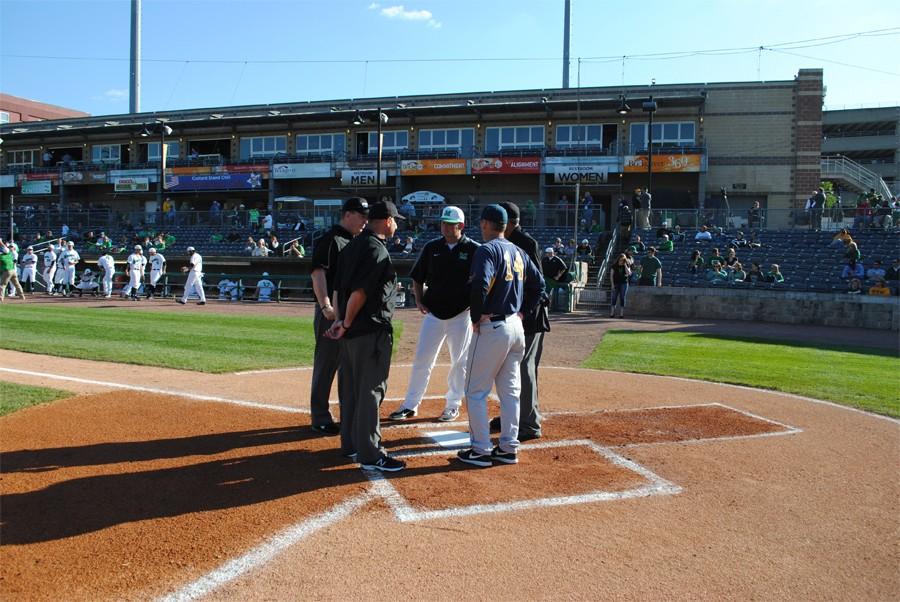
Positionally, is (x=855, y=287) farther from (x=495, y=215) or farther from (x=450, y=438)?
(x=495, y=215)

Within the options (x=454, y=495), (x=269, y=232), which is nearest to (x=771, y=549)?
(x=454, y=495)

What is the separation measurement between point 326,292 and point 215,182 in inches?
1594

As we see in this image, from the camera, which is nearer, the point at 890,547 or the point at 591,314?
the point at 890,547

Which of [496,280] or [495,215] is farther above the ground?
[495,215]

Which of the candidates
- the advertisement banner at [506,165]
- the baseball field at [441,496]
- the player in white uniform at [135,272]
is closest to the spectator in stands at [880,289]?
the baseball field at [441,496]

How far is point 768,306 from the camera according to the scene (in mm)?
19359

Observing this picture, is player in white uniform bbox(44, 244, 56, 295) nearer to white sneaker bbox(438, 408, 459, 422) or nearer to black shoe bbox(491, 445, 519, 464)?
white sneaker bbox(438, 408, 459, 422)

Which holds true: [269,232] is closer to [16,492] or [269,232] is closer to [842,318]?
[842,318]

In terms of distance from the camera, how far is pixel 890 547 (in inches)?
155

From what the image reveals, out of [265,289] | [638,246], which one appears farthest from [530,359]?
[638,246]

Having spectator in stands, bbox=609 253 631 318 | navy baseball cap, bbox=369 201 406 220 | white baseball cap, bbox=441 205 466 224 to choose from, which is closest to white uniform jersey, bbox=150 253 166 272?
spectator in stands, bbox=609 253 631 318

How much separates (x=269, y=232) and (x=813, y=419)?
2717cm

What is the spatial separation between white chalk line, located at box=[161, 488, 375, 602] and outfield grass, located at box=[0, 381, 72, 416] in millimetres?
4216

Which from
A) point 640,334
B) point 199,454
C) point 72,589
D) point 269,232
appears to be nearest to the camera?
point 72,589
